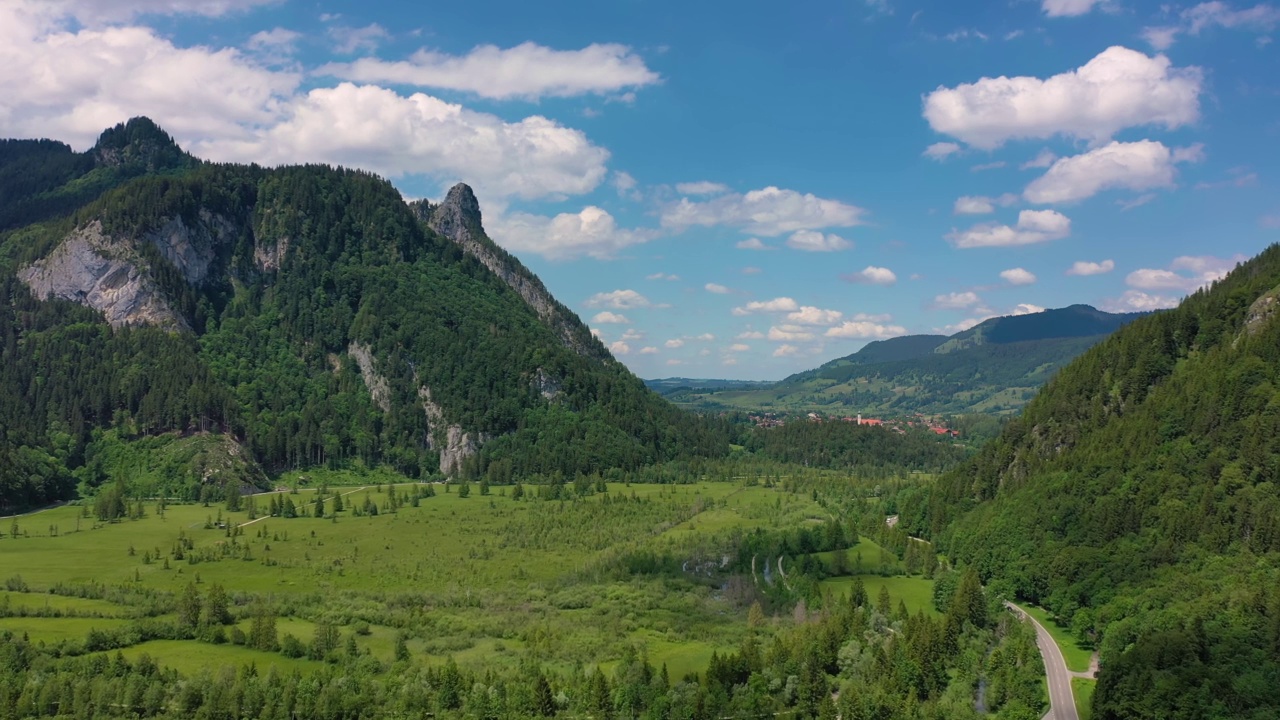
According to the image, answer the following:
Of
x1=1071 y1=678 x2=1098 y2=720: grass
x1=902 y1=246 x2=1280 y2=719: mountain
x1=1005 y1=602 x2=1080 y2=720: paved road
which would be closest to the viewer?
x1=902 y1=246 x2=1280 y2=719: mountain

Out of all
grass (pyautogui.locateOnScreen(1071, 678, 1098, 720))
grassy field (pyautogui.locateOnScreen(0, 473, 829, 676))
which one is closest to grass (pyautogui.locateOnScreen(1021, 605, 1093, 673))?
grass (pyautogui.locateOnScreen(1071, 678, 1098, 720))

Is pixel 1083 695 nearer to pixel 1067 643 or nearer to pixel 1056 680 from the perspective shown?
pixel 1056 680

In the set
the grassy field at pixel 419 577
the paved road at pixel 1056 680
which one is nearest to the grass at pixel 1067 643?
the paved road at pixel 1056 680

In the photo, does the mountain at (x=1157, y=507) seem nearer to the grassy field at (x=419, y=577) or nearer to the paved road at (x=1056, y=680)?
the paved road at (x=1056, y=680)

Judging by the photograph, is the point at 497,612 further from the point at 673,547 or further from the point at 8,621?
the point at 8,621

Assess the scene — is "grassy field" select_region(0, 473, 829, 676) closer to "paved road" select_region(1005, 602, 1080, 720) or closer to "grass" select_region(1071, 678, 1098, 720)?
"paved road" select_region(1005, 602, 1080, 720)

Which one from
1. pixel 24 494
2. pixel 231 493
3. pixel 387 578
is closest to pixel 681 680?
pixel 387 578
